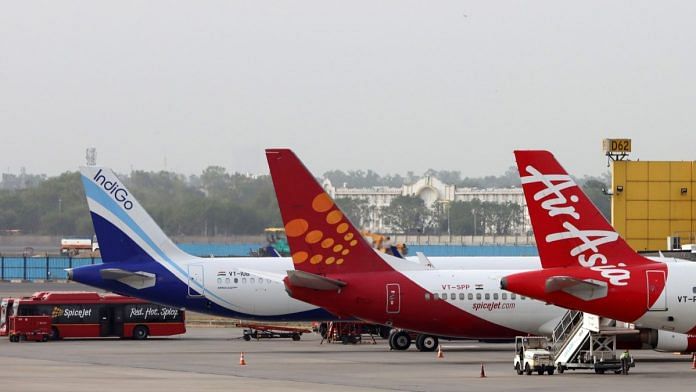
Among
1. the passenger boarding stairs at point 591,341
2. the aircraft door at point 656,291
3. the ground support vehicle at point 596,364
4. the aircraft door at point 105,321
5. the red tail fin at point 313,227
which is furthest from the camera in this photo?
the aircraft door at point 105,321

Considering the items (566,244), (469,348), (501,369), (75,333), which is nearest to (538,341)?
(501,369)

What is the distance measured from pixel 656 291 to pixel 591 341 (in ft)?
10.6

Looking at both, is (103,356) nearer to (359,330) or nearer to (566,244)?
(359,330)

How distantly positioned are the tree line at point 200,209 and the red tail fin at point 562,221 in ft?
322

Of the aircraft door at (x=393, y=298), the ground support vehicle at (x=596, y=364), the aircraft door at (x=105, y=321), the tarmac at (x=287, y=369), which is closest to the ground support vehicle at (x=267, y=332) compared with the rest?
the tarmac at (x=287, y=369)

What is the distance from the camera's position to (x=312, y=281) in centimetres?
5969

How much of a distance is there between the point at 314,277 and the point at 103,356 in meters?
10.9

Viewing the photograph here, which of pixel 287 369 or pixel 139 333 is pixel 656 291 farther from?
pixel 139 333

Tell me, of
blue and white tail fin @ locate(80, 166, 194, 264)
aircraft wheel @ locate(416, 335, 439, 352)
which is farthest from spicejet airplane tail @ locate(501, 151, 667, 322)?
blue and white tail fin @ locate(80, 166, 194, 264)

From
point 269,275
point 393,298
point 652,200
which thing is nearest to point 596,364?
point 393,298

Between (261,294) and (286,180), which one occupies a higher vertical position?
(286,180)

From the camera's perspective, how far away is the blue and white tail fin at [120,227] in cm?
6856

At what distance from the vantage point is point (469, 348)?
7000cm

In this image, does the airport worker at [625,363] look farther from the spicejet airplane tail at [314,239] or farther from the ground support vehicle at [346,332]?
the ground support vehicle at [346,332]
